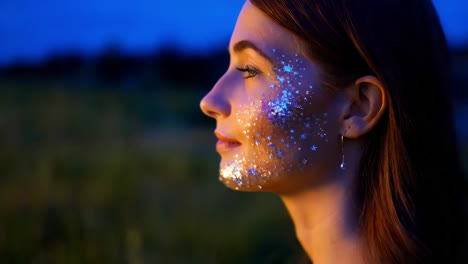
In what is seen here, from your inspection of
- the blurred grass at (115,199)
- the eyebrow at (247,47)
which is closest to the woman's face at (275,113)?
the eyebrow at (247,47)

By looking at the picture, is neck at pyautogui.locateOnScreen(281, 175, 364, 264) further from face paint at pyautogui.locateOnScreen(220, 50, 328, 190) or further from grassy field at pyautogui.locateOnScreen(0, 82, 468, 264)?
grassy field at pyautogui.locateOnScreen(0, 82, 468, 264)

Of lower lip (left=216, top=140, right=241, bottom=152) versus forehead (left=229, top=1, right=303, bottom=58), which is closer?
forehead (left=229, top=1, right=303, bottom=58)

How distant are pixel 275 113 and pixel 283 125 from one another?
0.16 feet

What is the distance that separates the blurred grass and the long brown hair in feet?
5.35

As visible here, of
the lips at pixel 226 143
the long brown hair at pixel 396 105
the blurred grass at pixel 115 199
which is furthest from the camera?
the blurred grass at pixel 115 199

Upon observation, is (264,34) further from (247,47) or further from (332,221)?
(332,221)

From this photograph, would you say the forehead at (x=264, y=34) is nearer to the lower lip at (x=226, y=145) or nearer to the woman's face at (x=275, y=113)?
the woman's face at (x=275, y=113)

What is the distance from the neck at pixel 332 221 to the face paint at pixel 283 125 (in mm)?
133

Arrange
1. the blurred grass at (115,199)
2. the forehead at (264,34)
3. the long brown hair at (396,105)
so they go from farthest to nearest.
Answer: the blurred grass at (115,199), the forehead at (264,34), the long brown hair at (396,105)

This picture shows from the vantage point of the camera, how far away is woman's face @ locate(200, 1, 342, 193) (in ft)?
5.75

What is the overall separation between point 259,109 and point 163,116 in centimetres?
780

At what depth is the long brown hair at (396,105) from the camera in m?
1.67

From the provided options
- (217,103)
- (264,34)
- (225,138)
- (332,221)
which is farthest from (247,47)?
(332,221)

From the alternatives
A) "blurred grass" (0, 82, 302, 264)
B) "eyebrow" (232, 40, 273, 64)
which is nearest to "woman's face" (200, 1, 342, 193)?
"eyebrow" (232, 40, 273, 64)
